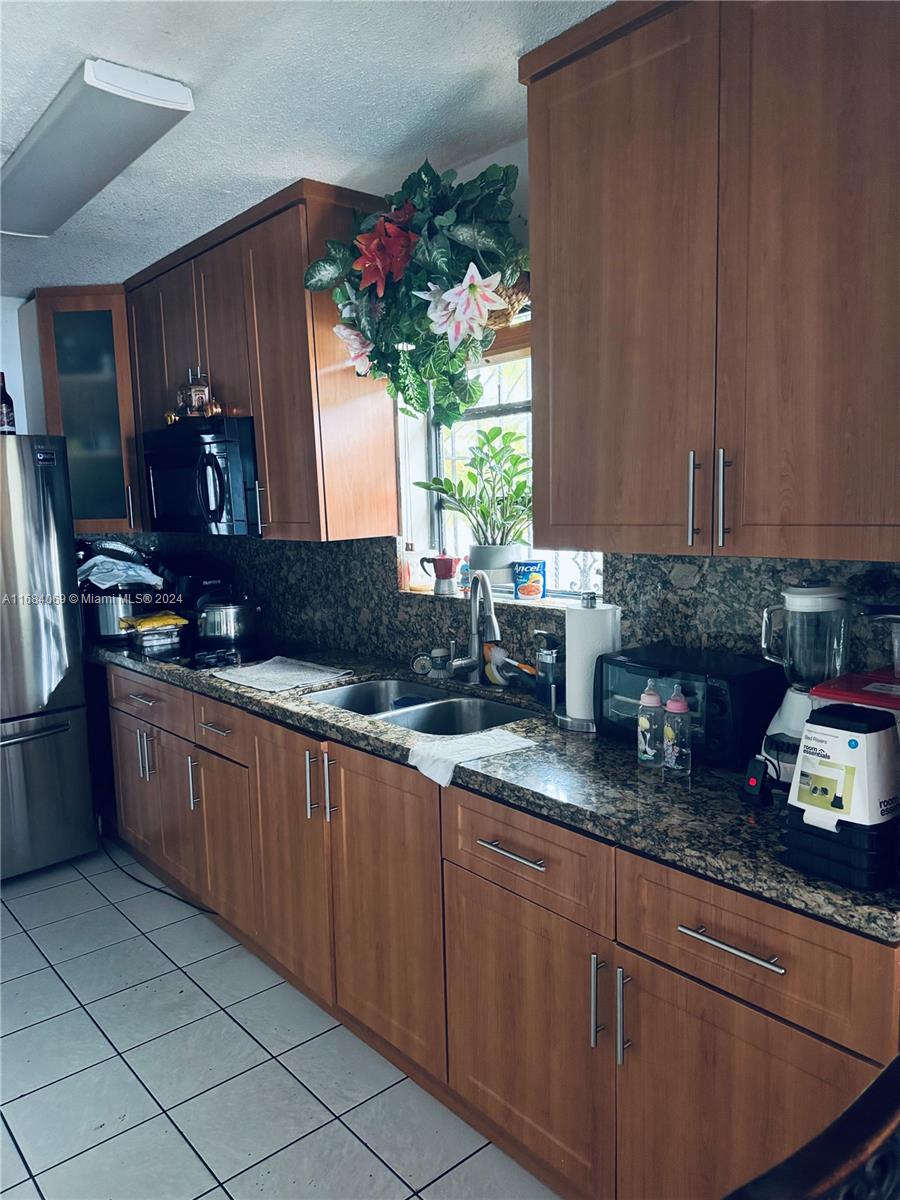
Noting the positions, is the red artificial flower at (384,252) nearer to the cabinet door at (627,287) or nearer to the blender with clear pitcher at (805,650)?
the cabinet door at (627,287)

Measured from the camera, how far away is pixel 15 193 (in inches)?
101

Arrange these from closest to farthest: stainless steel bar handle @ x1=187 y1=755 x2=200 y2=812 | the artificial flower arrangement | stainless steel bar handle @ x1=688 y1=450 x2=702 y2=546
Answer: stainless steel bar handle @ x1=688 y1=450 x2=702 y2=546
the artificial flower arrangement
stainless steel bar handle @ x1=187 y1=755 x2=200 y2=812

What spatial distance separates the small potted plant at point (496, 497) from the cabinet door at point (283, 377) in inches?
17.7

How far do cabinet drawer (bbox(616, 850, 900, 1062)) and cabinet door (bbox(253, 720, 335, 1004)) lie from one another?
102 cm

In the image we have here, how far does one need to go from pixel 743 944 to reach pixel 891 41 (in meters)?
1.37

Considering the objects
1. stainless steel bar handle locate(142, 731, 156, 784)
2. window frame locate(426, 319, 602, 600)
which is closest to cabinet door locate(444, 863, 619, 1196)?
window frame locate(426, 319, 602, 600)

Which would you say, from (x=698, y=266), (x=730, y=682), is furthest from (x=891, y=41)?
(x=730, y=682)

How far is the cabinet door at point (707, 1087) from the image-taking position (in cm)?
121

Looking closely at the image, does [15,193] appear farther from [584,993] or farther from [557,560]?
[584,993]

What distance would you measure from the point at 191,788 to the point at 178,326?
1750mm

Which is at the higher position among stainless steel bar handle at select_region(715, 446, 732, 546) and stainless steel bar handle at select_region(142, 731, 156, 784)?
stainless steel bar handle at select_region(715, 446, 732, 546)

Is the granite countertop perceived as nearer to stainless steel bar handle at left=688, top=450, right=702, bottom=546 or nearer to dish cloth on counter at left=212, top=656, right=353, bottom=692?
dish cloth on counter at left=212, top=656, right=353, bottom=692

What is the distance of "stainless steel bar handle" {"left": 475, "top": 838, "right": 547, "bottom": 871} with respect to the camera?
1592 mm

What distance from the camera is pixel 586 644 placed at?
1940 mm
